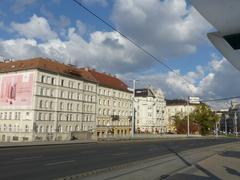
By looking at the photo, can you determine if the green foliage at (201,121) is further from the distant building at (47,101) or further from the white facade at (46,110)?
the white facade at (46,110)

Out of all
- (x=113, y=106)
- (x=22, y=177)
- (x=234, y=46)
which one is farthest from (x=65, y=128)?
(x=234, y=46)

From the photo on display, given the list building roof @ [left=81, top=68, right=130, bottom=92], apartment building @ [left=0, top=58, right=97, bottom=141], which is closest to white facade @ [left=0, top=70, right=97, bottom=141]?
apartment building @ [left=0, top=58, right=97, bottom=141]

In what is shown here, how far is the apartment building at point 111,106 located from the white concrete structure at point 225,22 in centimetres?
8829

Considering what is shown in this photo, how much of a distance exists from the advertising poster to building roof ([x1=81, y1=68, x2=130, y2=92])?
2298 centimetres

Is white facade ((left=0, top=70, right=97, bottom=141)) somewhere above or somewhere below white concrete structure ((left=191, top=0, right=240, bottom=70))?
above

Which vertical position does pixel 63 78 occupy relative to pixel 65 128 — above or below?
above

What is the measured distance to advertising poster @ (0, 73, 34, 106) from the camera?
7594 centimetres

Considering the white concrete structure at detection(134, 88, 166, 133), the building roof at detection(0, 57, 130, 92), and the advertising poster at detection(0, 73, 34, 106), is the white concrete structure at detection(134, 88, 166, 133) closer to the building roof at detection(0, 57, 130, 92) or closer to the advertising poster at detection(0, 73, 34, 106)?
the building roof at detection(0, 57, 130, 92)

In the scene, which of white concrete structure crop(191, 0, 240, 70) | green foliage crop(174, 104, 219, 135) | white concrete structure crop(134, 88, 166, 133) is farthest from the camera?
white concrete structure crop(134, 88, 166, 133)

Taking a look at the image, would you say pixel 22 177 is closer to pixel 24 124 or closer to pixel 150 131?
pixel 24 124

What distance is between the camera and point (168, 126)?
491ft

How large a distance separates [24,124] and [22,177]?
63384 millimetres

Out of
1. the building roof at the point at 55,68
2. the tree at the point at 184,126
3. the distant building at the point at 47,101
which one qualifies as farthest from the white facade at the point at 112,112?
the tree at the point at 184,126

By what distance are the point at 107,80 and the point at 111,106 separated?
7434mm
